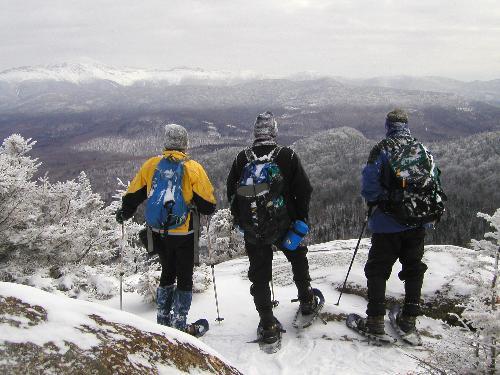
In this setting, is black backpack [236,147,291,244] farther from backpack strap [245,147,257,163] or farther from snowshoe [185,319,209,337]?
snowshoe [185,319,209,337]

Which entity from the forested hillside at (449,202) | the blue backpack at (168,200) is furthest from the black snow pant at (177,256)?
the forested hillside at (449,202)

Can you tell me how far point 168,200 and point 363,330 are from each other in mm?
3549

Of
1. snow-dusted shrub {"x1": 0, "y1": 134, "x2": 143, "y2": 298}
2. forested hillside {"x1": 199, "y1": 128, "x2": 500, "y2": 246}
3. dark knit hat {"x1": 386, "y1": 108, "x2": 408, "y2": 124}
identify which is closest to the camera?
dark knit hat {"x1": 386, "y1": 108, "x2": 408, "y2": 124}

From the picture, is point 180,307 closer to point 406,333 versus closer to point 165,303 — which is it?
point 165,303

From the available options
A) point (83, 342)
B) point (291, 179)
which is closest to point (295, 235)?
point (291, 179)

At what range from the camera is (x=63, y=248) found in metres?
12.5

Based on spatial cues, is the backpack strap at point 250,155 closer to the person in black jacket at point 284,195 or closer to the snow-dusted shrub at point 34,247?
the person in black jacket at point 284,195

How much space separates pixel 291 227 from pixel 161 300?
7.82 ft

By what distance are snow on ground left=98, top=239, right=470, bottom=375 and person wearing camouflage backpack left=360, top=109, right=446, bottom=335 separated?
0.55 metres

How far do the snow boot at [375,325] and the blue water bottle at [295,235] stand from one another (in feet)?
5.49

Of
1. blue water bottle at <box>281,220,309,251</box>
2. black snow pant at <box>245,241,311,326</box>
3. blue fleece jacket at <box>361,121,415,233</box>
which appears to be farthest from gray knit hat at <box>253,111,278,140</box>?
black snow pant at <box>245,241,311,326</box>

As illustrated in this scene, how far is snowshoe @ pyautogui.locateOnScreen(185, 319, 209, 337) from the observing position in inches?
262

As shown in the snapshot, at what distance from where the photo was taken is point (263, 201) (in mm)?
5883

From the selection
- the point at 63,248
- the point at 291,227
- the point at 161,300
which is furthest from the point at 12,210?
the point at 291,227
